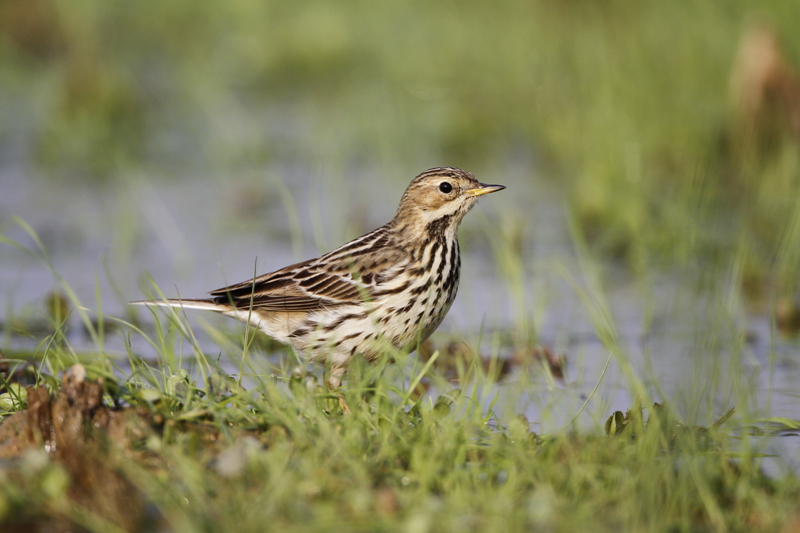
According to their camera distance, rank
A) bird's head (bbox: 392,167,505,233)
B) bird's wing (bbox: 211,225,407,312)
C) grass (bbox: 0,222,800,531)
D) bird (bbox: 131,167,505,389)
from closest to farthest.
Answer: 1. grass (bbox: 0,222,800,531)
2. bird (bbox: 131,167,505,389)
3. bird's wing (bbox: 211,225,407,312)
4. bird's head (bbox: 392,167,505,233)

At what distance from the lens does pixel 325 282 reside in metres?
6.52

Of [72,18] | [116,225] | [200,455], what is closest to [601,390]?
[200,455]

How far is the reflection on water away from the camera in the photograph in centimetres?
598

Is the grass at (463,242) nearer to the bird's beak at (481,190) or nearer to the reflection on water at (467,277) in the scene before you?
the reflection on water at (467,277)

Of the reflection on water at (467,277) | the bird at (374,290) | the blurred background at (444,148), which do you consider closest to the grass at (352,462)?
the reflection on water at (467,277)

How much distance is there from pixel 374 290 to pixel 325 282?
45 centimetres

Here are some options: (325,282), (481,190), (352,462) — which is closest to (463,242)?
(481,190)

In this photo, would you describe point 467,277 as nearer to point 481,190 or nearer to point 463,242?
point 463,242

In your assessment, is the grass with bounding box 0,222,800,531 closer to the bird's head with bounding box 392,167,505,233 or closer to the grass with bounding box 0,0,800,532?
the grass with bounding box 0,0,800,532

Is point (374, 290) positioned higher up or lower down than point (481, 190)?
lower down

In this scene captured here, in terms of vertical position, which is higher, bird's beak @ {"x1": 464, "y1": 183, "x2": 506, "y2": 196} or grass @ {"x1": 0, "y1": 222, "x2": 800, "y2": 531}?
bird's beak @ {"x1": 464, "y1": 183, "x2": 506, "y2": 196}

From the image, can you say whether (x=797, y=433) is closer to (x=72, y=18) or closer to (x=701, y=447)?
(x=701, y=447)

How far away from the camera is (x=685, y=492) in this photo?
14.3ft

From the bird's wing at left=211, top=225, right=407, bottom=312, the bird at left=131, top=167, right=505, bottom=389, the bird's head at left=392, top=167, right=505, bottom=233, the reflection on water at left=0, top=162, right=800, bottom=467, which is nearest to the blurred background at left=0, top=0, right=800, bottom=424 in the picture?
the reflection on water at left=0, top=162, right=800, bottom=467
